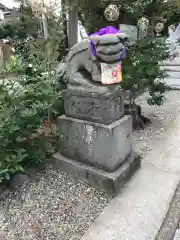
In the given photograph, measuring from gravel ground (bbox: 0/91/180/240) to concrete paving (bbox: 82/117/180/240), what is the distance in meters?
0.13

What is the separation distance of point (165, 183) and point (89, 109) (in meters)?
1.14

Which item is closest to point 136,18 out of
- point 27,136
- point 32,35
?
point 27,136

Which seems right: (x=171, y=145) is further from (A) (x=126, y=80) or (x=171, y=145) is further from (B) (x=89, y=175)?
(B) (x=89, y=175)

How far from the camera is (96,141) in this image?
2650 millimetres

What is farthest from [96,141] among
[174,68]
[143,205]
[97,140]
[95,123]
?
[174,68]

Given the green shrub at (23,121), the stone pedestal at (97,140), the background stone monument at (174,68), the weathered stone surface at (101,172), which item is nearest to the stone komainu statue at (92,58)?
the stone pedestal at (97,140)

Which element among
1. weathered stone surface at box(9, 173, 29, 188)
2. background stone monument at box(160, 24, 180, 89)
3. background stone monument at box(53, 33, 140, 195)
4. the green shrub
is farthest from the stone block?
background stone monument at box(160, 24, 180, 89)

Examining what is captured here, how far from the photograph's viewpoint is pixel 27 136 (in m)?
2.89

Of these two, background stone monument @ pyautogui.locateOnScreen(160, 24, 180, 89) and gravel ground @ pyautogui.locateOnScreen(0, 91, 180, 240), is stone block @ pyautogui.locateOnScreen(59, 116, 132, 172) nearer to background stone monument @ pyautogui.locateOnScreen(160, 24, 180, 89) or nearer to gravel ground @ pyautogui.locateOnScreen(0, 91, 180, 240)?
gravel ground @ pyautogui.locateOnScreen(0, 91, 180, 240)

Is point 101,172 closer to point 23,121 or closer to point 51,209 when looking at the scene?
point 51,209

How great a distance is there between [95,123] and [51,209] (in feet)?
3.07

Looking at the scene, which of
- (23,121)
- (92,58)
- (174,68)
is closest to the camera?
(92,58)

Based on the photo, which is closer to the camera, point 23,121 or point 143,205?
point 143,205

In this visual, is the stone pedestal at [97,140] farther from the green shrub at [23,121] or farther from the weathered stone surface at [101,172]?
the green shrub at [23,121]
